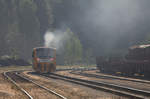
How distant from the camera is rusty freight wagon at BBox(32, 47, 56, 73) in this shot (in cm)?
2392

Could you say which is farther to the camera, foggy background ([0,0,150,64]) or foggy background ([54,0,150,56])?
foggy background ([54,0,150,56])

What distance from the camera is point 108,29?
98.4 meters

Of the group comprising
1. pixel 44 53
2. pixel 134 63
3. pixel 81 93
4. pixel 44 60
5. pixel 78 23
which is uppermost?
pixel 78 23

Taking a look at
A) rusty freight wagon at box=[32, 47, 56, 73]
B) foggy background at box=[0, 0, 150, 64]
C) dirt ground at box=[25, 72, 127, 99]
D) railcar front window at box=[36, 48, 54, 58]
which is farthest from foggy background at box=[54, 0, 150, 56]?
dirt ground at box=[25, 72, 127, 99]

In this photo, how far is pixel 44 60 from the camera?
2398 cm

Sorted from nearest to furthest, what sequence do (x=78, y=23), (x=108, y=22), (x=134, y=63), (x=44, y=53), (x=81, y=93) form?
(x=81, y=93) < (x=134, y=63) < (x=44, y=53) < (x=108, y=22) < (x=78, y=23)

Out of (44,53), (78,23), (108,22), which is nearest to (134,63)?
(44,53)

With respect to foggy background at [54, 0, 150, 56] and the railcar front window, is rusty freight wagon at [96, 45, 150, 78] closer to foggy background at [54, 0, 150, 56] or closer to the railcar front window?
the railcar front window

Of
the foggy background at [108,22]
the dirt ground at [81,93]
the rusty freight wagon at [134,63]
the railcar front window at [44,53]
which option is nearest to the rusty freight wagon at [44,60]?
the railcar front window at [44,53]

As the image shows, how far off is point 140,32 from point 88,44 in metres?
24.9

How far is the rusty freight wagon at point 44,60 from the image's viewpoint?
2392 centimetres

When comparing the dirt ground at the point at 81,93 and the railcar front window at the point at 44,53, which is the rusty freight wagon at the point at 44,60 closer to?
the railcar front window at the point at 44,53

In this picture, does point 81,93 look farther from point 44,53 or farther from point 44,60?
point 44,53

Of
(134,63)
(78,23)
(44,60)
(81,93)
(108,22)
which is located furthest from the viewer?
(78,23)
